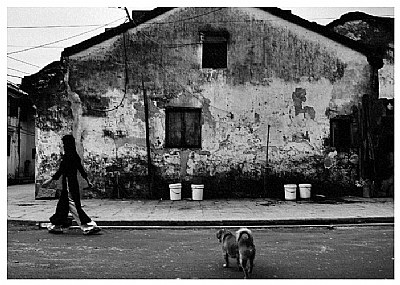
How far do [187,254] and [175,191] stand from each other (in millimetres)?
8593

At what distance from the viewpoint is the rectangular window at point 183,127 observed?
16.0 m

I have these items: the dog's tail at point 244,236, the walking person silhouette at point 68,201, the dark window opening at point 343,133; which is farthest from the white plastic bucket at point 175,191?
the dog's tail at point 244,236

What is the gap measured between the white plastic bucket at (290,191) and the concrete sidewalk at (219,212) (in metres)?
0.63

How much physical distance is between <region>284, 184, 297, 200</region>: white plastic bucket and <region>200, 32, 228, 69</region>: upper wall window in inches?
168

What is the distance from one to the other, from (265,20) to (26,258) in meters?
11.8

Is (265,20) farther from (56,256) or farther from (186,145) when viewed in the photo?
(56,256)

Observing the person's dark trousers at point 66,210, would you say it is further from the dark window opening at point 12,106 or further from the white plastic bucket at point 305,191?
the dark window opening at point 12,106

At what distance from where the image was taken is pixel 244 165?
1606 centimetres

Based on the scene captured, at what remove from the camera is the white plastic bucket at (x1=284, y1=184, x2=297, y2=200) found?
613 inches

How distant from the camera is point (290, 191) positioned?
1560 centimetres

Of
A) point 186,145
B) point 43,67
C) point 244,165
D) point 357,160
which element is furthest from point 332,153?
point 43,67

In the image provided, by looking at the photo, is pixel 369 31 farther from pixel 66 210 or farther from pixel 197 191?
pixel 66 210

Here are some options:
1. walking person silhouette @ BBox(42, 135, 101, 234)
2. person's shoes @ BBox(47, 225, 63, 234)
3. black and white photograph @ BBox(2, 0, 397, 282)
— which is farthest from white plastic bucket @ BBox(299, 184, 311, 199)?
person's shoes @ BBox(47, 225, 63, 234)

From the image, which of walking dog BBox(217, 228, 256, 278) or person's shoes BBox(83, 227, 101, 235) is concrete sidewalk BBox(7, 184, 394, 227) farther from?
walking dog BBox(217, 228, 256, 278)
